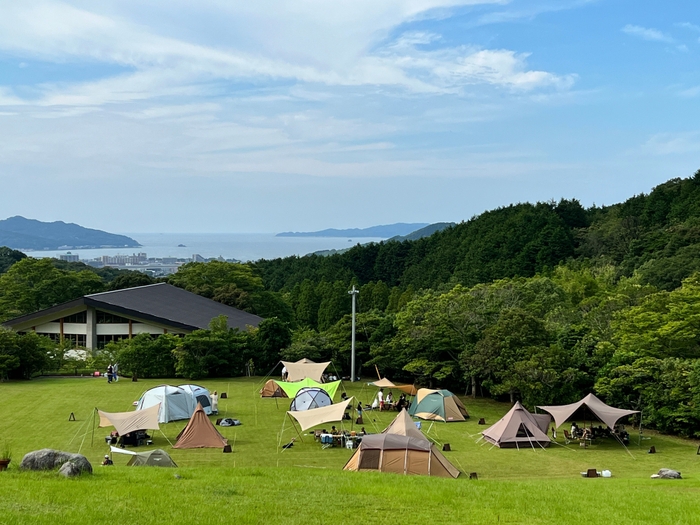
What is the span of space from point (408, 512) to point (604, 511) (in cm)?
293

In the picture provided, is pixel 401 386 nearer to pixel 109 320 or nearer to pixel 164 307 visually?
pixel 164 307

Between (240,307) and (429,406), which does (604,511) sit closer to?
(429,406)

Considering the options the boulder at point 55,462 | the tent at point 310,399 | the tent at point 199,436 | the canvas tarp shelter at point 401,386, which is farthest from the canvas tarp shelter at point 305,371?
the boulder at point 55,462

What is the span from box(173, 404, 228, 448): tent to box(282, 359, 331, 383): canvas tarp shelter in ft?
33.8

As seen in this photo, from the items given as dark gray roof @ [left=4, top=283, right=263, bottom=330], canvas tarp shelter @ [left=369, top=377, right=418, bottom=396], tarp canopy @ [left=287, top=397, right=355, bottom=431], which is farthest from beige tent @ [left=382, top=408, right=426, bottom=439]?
dark gray roof @ [left=4, top=283, right=263, bottom=330]

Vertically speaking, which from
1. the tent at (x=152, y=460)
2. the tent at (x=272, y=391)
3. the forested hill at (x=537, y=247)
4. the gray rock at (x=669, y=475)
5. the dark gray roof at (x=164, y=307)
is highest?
the forested hill at (x=537, y=247)

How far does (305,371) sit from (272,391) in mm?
2354

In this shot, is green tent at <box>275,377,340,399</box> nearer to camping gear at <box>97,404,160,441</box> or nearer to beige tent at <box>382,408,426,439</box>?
beige tent at <box>382,408,426,439</box>

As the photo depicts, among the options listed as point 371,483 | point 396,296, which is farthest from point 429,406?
point 396,296

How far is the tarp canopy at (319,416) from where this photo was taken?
18.2 m

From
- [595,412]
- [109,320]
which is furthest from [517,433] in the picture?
[109,320]

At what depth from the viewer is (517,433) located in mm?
18453

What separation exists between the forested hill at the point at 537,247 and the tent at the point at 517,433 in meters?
25.6

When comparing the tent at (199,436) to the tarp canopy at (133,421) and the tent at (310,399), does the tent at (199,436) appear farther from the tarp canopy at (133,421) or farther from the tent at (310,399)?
the tent at (310,399)
